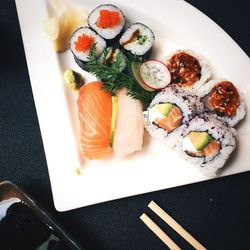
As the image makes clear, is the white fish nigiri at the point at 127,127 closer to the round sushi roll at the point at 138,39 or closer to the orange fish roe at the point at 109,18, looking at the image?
the round sushi roll at the point at 138,39

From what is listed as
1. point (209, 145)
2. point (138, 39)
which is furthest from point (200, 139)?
point (138, 39)

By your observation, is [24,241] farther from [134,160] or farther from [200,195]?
[200,195]

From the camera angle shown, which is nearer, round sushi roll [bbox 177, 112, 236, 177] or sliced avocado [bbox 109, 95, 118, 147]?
round sushi roll [bbox 177, 112, 236, 177]

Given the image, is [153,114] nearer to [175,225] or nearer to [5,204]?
[175,225]

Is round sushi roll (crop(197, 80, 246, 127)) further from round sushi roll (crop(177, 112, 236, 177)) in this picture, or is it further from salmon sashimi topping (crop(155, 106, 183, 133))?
salmon sashimi topping (crop(155, 106, 183, 133))

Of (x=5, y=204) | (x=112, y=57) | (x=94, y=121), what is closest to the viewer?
(x=5, y=204)

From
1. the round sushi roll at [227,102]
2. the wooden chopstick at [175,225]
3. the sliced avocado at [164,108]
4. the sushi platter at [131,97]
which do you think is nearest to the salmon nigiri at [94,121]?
the sushi platter at [131,97]

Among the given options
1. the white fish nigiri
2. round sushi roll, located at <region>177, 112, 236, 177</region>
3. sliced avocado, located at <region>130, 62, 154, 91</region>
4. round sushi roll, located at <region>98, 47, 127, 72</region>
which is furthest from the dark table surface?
sliced avocado, located at <region>130, 62, 154, 91</region>
